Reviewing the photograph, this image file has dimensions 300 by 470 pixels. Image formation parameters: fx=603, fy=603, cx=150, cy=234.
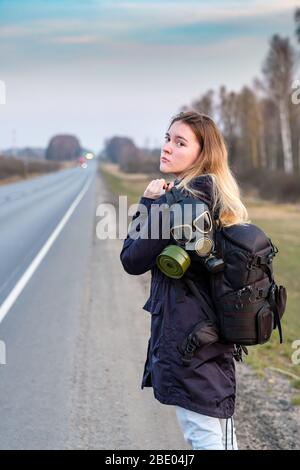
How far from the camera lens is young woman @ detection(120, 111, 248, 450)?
7.79 feet

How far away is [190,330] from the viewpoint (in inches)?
92.7

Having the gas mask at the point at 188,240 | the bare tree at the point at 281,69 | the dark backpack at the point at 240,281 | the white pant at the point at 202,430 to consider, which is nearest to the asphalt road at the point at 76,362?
the white pant at the point at 202,430

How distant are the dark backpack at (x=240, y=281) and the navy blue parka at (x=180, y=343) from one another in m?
0.06

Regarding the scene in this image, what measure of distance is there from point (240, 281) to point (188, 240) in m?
0.26

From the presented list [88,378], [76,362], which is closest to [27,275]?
[76,362]

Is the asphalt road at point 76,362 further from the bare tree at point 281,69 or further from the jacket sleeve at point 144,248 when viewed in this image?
the bare tree at point 281,69

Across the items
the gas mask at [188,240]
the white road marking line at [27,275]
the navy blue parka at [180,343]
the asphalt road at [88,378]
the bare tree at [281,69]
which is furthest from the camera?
the bare tree at [281,69]

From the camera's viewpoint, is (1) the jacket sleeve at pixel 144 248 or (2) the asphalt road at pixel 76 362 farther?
(2) the asphalt road at pixel 76 362

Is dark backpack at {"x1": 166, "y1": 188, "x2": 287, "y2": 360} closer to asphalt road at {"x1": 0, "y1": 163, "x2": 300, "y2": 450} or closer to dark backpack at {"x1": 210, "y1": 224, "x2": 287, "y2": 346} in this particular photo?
dark backpack at {"x1": 210, "y1": 224, "x2": 287, "y2": 346}

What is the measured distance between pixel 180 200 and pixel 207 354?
62 centimetres

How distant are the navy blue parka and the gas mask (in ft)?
0.22

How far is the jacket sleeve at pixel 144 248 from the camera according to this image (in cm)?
234

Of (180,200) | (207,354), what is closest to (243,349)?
(207,354)

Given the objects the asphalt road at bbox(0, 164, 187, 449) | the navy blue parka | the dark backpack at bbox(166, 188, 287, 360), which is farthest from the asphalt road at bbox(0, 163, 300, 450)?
the dark backpack at bbox(166, 188, 287, 360)
